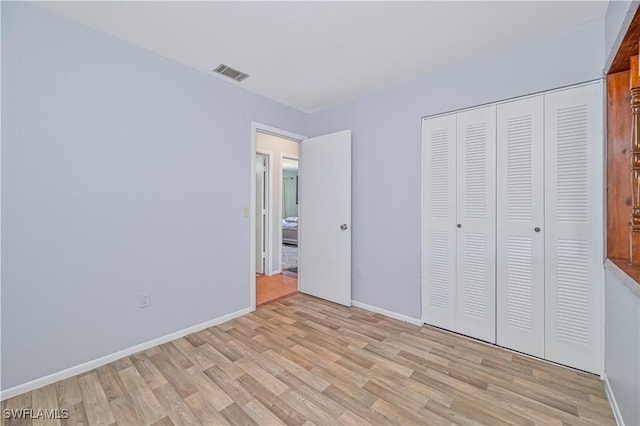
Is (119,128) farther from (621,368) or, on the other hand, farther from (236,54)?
(621,368)

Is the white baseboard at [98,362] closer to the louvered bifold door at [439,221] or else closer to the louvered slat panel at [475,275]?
the louvered bifold door at [439,221]

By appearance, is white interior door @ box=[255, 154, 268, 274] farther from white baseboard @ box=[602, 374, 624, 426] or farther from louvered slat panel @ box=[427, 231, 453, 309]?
white baseboard @ box=[602, 374, 624, 426]

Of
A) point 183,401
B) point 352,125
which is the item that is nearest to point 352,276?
point 352,125

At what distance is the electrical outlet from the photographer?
7.22ft

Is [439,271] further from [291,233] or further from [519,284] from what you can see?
[291,233]

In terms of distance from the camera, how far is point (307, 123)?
3.69 m

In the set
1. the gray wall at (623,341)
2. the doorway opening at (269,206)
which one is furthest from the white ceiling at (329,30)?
the doorway opening at (269,206)

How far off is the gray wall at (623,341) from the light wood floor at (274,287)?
9.51 ft

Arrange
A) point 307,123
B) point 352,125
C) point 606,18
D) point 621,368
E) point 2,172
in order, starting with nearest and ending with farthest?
point 621,368 < point 2,172 < point 606,18 < point 352,125 < point 307,123

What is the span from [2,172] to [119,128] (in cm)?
71

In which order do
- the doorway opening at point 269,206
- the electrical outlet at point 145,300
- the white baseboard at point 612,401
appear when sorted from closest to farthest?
the white baseboard at point 612,401 → the electrical outlet at point 145,300 → the doorway opening at point 269,206

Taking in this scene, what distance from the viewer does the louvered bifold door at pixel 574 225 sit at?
1826 mm

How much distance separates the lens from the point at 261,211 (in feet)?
14.9

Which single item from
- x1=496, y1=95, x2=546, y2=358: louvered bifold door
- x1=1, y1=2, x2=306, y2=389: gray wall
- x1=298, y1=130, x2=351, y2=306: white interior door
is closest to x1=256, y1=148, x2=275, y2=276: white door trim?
x1=298, y1=130, x2=351, y2=306: white interior door
